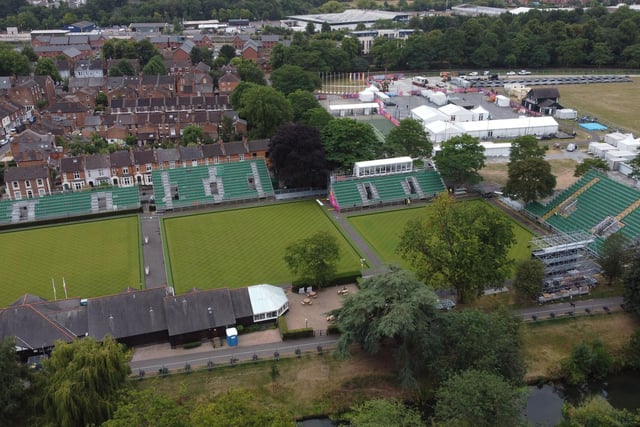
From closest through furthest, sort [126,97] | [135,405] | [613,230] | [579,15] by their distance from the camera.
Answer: [135,405] < [613,230] < [126,97] < [579,15]

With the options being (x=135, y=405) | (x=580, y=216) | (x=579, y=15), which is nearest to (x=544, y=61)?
(x=579, y=15)

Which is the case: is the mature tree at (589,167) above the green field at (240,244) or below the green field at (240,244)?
above

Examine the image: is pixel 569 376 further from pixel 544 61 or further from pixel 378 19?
pixel 378 19

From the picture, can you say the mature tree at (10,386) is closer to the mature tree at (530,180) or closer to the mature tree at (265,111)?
the mature tree at (530,180)

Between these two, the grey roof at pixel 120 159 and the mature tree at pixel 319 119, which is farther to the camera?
the mature tree at pixel 319 119

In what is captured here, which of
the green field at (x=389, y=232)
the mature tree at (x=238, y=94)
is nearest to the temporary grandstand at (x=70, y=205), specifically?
the green field at (x=389, y=232)

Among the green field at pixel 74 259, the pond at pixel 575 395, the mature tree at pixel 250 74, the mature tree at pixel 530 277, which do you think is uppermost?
the mature tree at pixel 250 74

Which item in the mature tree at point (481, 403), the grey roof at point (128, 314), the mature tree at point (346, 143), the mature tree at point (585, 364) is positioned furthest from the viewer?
the mature tree at point (346, 143)

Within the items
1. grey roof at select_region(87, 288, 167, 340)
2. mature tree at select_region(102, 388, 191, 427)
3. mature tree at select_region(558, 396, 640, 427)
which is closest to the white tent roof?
grey roof at select_region(87, 288, 167, 340)
